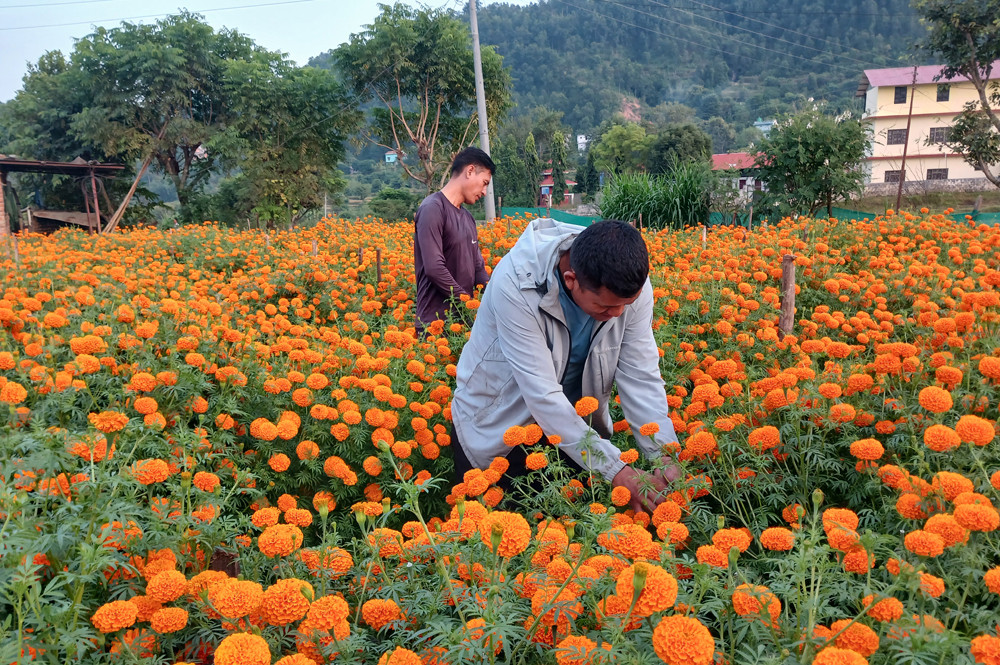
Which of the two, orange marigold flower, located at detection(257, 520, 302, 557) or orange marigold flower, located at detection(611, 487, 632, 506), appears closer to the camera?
orange marigold flower, located at detection(257, 520, 302, 557)

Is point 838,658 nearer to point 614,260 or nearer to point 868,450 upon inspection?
point 868,450

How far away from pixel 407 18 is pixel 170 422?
29.3 metres

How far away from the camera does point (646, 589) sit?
1.12m

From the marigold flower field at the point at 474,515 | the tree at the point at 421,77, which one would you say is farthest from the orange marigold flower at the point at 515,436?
the tree at the point at 421,77

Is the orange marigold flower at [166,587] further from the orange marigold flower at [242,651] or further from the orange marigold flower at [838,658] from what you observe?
the orange marigold flower at [838,658]

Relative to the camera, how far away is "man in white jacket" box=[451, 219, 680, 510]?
6.17 feet

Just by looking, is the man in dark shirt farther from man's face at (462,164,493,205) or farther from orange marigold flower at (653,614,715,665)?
orange marigold flower at (653,614,715,665)

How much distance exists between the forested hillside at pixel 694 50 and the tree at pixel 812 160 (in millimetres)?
67534

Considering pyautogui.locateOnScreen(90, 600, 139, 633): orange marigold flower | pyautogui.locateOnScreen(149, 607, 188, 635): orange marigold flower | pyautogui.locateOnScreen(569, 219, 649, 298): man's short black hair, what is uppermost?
pyautogui.locateOnScreen(569, 219, 649, 298): man's short black hair

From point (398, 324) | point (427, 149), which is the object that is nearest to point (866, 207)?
point (427, 149)

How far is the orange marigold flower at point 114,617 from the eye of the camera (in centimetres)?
125

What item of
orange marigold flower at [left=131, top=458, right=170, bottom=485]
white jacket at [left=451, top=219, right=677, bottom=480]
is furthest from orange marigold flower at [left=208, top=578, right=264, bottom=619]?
white jacket at [left=451, top=219, right=677, bottom=480]

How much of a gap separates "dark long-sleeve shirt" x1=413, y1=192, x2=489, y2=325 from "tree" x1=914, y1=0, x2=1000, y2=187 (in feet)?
83.0

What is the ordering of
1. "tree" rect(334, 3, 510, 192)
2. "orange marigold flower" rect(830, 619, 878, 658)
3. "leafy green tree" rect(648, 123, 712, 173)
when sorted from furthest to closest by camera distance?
"leafy green tree" rect(648, 123, 712, 173) < "tree" rect(334, 3, 510, 192) < "orange marigold flower" rect(830, 619, 878, 658)
